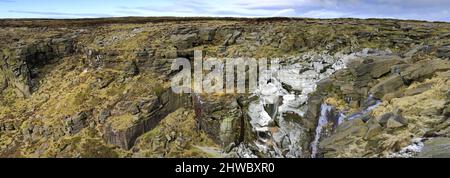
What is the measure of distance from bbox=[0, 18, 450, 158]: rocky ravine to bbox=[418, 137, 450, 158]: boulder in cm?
6

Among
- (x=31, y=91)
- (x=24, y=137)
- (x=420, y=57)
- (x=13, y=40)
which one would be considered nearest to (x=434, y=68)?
(x=420, y=57)

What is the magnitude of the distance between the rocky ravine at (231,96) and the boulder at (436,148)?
6 cm

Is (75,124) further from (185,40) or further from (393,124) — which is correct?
(393,124)

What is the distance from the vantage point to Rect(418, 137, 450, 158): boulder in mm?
10811

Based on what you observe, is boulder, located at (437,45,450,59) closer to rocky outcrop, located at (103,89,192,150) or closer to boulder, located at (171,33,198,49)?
rocky outcrop, located at (103,89,192,150)

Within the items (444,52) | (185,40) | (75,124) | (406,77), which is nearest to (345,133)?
(406,77)

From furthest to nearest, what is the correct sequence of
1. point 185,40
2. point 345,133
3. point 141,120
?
point 185,40, point 141,120, point 345,133

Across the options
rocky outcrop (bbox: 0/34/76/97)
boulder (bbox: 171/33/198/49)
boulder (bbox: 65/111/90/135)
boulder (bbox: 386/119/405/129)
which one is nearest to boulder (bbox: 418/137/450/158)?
boulder (bbox: 386/119/405/129)

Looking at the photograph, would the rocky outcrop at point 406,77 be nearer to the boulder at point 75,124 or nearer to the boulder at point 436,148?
the boulder at point 436,148

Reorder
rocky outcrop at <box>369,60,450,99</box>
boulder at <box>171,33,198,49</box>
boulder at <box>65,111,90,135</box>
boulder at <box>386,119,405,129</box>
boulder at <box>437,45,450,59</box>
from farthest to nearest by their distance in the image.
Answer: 1. boulder at <box>171,33,198,49</box>
2. boulder at <box>65,111,90,135</box>
3. boulder at <box>437,45,450,59</box>
4. rocky outcrop at <box>369,60,450,99</box>
5. boulder at <box>386,119,405,129</box>

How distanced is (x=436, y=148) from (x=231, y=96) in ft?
42.1

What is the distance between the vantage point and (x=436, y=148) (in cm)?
1124
